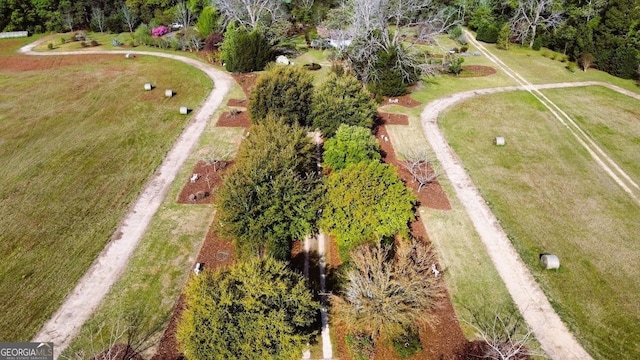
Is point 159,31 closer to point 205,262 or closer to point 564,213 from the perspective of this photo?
point 205,262

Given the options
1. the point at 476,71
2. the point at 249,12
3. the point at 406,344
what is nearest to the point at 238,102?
the point at 249,12

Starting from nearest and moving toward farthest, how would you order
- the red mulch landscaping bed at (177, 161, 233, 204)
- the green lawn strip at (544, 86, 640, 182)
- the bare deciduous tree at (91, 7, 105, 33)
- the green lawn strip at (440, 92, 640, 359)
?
the green lawn strip at (440, 92, 640, 359)
the red mulch landscaping bed at (177, 161, 233, 204)
the green lawn strip at (544, 86, 640, 182)
the bare deciduous tree at (91, 7, 105, 33)

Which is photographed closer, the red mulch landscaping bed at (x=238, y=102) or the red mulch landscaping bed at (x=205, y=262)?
the red mulch landscaping bed at (x=205, y=262)

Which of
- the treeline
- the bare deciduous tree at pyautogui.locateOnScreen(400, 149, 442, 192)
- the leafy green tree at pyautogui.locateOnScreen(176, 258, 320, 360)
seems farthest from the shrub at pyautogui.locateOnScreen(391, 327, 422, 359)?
the treeline

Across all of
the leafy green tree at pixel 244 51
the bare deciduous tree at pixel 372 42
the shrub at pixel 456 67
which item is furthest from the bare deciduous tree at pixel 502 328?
the leafy green tree at pixel 244 51

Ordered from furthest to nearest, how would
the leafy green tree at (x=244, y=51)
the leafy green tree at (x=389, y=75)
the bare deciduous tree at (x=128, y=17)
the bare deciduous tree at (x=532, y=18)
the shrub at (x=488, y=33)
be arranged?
the bare deciduous tree at (x=128, y=17) → the shrub at (x=488, y=33) → the bare deciduous tree at (x=532, y=18) → the leafy green tree at (x=244, y=51) → the leafy green tree at (x=389, y=75)

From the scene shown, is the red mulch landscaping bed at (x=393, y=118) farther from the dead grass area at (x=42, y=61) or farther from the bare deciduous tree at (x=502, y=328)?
the dead grass area at (x=42, y=61)

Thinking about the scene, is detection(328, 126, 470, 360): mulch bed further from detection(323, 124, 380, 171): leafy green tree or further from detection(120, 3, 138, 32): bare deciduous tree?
detection(120, 3, 138, 32): bare deciduous tree
